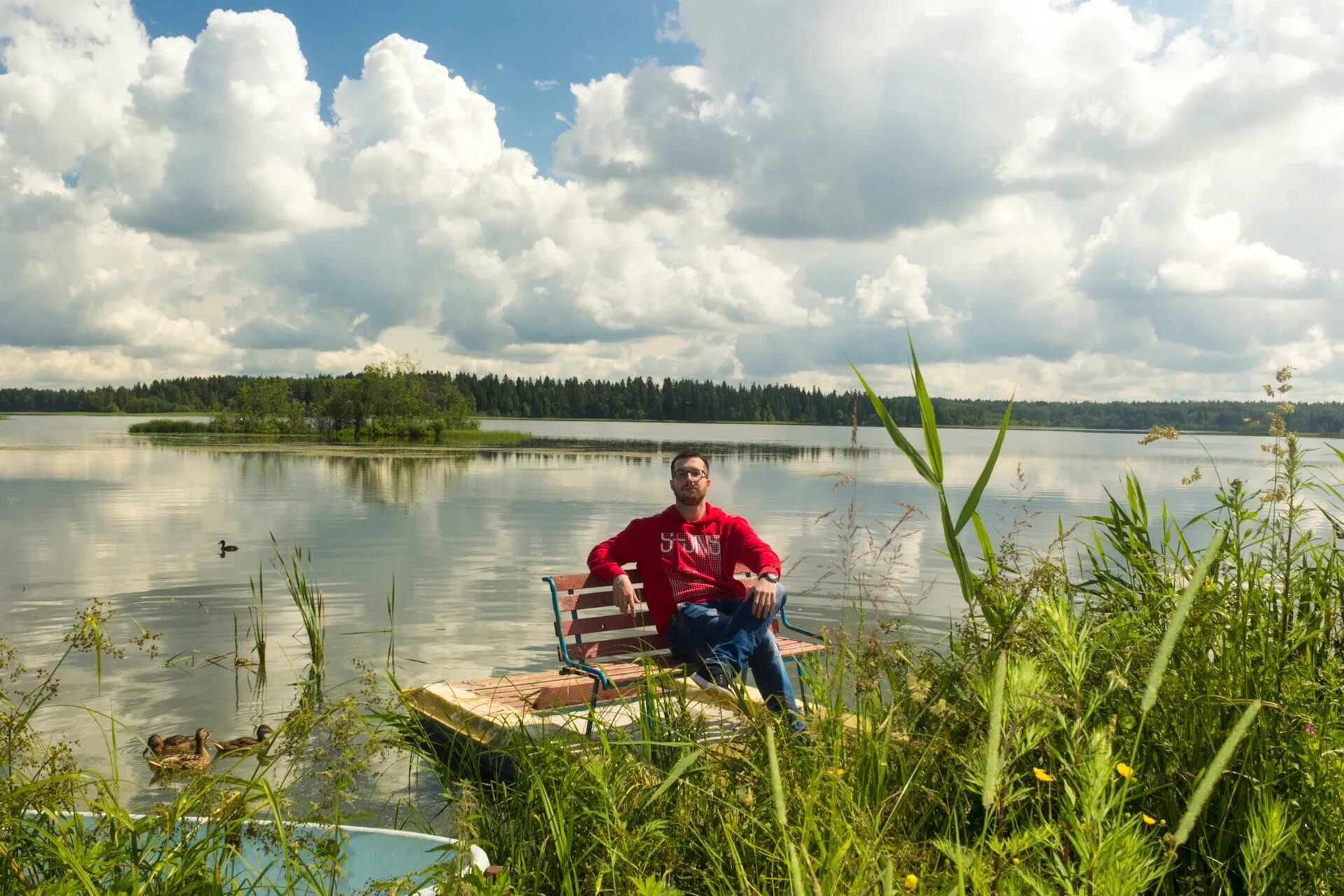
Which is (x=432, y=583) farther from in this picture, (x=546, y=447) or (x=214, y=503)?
(x=546, y=447)

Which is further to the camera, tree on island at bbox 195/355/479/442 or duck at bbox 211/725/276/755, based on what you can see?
tree on island at bbox 195/355/479/442

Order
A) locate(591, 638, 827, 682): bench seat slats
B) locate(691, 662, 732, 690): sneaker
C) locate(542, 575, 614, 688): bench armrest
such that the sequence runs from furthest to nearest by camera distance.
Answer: locate(591, 638, 827, 682): bench seat slats
locate(691, 662, 732, 690): sneaker
locate(542, 575, 614, 688): bench armrest

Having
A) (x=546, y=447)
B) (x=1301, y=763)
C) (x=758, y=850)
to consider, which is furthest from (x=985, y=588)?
(x=546, y=447)

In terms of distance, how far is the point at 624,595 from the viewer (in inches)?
212

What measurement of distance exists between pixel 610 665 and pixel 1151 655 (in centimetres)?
309

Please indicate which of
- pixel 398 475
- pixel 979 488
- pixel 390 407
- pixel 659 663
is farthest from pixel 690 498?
pixel 390 407

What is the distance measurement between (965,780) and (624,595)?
3067 mm

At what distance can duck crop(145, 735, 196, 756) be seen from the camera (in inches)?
221

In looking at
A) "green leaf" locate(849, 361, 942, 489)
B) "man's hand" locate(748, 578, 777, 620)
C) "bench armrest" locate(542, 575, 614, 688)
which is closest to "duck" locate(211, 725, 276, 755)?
"bench armrest" locate(542, 575, 614, 688)

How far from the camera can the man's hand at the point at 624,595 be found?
5.34 m

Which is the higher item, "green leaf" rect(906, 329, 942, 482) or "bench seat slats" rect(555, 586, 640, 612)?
"green leaf" rect(906, 329, 942, 482)

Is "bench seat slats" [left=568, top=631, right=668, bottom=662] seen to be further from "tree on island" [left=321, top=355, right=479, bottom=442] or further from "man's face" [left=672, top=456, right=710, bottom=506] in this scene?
"tree on island" [left=321, top=355, right=479, bottom=442]

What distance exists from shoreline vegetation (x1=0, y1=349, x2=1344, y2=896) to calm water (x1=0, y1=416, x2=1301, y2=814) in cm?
100

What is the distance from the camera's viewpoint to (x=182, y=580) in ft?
39.5
